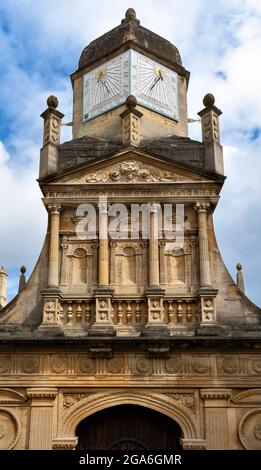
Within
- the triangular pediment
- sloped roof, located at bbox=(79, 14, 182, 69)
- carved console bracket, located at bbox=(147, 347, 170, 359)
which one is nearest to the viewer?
carved console bracket, located at bbox=(147, 347, 170, 359)

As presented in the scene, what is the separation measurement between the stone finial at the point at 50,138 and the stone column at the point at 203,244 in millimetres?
3345

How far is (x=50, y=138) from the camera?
15070mm

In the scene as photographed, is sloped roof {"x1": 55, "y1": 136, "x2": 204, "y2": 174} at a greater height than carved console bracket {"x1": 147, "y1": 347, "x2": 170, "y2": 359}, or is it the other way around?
sloped roof {"x1": 55, "y1": 136, "x2": 204, "y2": 174}

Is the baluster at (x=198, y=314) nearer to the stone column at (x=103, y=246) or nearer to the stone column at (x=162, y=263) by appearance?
the stone column at (x=162, y=263)

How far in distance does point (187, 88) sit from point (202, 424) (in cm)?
→ 891

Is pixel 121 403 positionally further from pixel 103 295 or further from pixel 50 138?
pixel 50 138

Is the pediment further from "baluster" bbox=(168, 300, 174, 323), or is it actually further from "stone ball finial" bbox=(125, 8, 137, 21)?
"stone ball finial" bbox=(125, 8, 137, 21)

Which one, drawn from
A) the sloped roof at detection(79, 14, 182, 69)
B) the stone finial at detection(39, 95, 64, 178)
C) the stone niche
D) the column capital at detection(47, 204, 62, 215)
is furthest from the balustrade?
the sloped roof at detection(79, 14, 182, 69)

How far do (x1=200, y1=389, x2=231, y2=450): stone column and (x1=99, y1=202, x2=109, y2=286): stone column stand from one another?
2.98 m

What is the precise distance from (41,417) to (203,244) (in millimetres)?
4692

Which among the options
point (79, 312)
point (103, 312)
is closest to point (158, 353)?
point (103, 312)

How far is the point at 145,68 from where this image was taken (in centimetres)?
1662

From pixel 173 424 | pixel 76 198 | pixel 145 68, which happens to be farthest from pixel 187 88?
pixel 173 424

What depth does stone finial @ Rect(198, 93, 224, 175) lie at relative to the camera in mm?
14648
